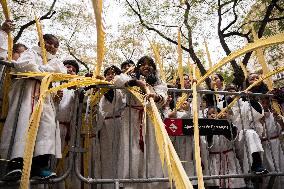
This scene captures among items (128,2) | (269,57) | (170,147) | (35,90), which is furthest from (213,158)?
(269,57)

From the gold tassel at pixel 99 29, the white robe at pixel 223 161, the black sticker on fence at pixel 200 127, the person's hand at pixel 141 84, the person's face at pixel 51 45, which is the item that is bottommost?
the white robe at pixel 223 161

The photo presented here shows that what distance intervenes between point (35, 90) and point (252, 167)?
262cm

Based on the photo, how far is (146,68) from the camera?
12.5 feet

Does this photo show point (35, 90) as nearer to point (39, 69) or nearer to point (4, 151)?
point (39, 69)

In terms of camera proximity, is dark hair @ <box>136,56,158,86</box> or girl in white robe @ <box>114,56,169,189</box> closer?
girl in white robe @ <box>114,56,169,189</box>

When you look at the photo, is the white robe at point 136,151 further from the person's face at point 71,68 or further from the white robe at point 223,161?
the white robe at point 223,161

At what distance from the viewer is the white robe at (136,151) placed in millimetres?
3241

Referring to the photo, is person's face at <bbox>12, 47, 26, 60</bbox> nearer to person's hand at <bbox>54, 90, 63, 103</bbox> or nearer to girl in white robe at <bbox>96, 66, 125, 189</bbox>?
person's hand at <bbox>54, 90, 63, 103</bbox>

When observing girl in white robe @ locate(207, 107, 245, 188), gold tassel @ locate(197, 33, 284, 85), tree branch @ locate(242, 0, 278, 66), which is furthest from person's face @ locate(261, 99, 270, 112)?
tree branch @ locate(242, 0, 278, 66)

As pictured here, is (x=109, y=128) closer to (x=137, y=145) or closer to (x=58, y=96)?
(x=137, y=145)

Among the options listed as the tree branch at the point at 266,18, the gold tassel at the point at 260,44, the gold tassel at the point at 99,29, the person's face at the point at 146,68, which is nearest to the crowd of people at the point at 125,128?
the person's face at the point at 146,68

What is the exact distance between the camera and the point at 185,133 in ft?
11.5

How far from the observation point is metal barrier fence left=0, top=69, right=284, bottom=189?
9.90 ft

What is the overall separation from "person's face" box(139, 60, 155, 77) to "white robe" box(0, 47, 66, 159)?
1.11 m
